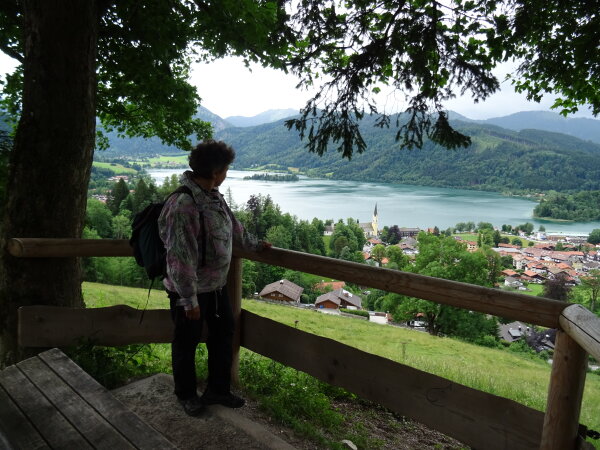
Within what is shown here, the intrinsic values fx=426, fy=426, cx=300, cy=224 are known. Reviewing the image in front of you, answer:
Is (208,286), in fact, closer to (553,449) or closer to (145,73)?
(553,449)

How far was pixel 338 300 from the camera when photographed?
125 feet

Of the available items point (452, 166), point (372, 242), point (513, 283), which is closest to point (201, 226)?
point (513, 283)

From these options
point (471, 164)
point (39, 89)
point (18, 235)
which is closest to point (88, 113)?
point (39, 89)

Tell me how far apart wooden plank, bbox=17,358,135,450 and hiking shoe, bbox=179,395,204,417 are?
99cm

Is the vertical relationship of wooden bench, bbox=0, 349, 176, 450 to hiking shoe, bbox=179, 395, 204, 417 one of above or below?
above

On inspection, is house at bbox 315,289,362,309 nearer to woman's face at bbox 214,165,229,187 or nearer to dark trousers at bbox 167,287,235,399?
dark trousers at bbox 167,287,235,399

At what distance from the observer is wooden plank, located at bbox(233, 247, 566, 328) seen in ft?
5.65

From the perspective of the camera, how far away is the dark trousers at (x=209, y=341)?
7.86ft

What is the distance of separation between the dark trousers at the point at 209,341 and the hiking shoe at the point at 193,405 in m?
0.02

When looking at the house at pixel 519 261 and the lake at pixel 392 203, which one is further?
the lake at pixel 392 203

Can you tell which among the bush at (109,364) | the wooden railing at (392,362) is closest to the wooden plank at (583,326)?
the wooden railing at (392,362)

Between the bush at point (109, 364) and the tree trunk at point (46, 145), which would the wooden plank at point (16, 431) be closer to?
the bush at point (109, 364)

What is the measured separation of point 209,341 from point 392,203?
93.6 meters

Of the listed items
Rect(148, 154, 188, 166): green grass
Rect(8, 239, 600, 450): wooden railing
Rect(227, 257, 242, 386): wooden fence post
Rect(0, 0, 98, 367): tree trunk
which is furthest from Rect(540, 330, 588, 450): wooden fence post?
Rect(148, 154, 188, 166): green grass
